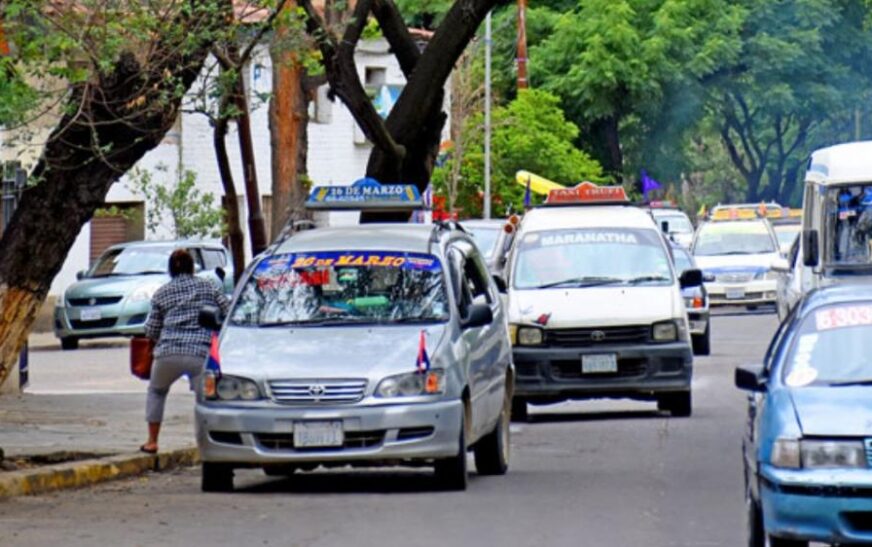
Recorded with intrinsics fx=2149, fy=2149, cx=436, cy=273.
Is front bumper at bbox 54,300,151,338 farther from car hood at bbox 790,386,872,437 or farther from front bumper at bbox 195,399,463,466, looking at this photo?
car hood at bbox 790,386,872,437

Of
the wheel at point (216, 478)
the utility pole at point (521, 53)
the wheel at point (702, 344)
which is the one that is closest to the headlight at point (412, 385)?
the wheel at point (216, 478)

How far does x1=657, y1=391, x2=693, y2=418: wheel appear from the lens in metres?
21.0

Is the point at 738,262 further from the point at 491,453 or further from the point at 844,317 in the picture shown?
the point at 844,317

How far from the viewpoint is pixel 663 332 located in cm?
2055

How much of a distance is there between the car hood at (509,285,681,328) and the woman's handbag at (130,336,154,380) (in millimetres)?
4061

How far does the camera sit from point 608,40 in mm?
59656

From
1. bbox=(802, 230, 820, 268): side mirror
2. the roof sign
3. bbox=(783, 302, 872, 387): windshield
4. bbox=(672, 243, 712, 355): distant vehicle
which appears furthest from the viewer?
bbox=(672, 243, 712, 355): distant vehicle

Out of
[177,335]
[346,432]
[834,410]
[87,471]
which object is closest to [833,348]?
[834,410]

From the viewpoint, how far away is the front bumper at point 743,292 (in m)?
41.6

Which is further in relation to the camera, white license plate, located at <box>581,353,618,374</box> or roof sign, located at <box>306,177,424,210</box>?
white license plate, located at <box>581,353,618,374</box>

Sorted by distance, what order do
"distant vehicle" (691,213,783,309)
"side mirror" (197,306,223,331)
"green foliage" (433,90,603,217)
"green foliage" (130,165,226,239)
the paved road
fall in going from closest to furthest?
the paved road, "side mirror" (197,306,223,331), "green foliage" (130,165,226,239), "distant vehicle" (691,213,783,309), "green foliage" (433,90,603,217)

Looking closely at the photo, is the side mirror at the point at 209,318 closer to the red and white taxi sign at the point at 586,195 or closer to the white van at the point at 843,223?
the white van at the point at 843,223

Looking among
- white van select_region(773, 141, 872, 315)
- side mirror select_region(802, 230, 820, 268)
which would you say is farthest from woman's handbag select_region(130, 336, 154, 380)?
side mirror select_region(802, 230, 820, 268)

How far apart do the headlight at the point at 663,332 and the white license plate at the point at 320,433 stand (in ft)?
22.3
